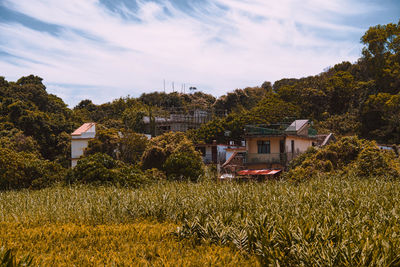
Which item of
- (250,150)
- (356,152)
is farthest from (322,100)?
(356,152)

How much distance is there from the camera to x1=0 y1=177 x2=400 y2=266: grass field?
5.11 m

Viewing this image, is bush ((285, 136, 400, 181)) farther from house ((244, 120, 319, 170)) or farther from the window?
the window

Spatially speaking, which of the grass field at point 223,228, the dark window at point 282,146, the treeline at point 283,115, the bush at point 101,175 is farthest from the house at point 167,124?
the grass field at point 223,228

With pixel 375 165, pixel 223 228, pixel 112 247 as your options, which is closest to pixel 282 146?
pixel 375 165

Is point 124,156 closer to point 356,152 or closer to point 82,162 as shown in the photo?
point 82,162

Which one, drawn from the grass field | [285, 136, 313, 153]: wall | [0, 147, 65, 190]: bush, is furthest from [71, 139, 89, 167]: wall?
the grass field

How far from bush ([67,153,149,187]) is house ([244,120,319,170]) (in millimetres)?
12396

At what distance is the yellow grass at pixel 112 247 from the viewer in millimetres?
5605

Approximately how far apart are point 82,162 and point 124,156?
1652cm

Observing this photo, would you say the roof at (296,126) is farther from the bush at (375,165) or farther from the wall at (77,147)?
the wall at (77,147)

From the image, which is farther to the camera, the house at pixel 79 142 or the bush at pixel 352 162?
the house at pixel 79 142

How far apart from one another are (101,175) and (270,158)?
Answer: 14.7 m

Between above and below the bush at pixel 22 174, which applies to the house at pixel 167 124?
above

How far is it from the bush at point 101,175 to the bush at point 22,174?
228cm
